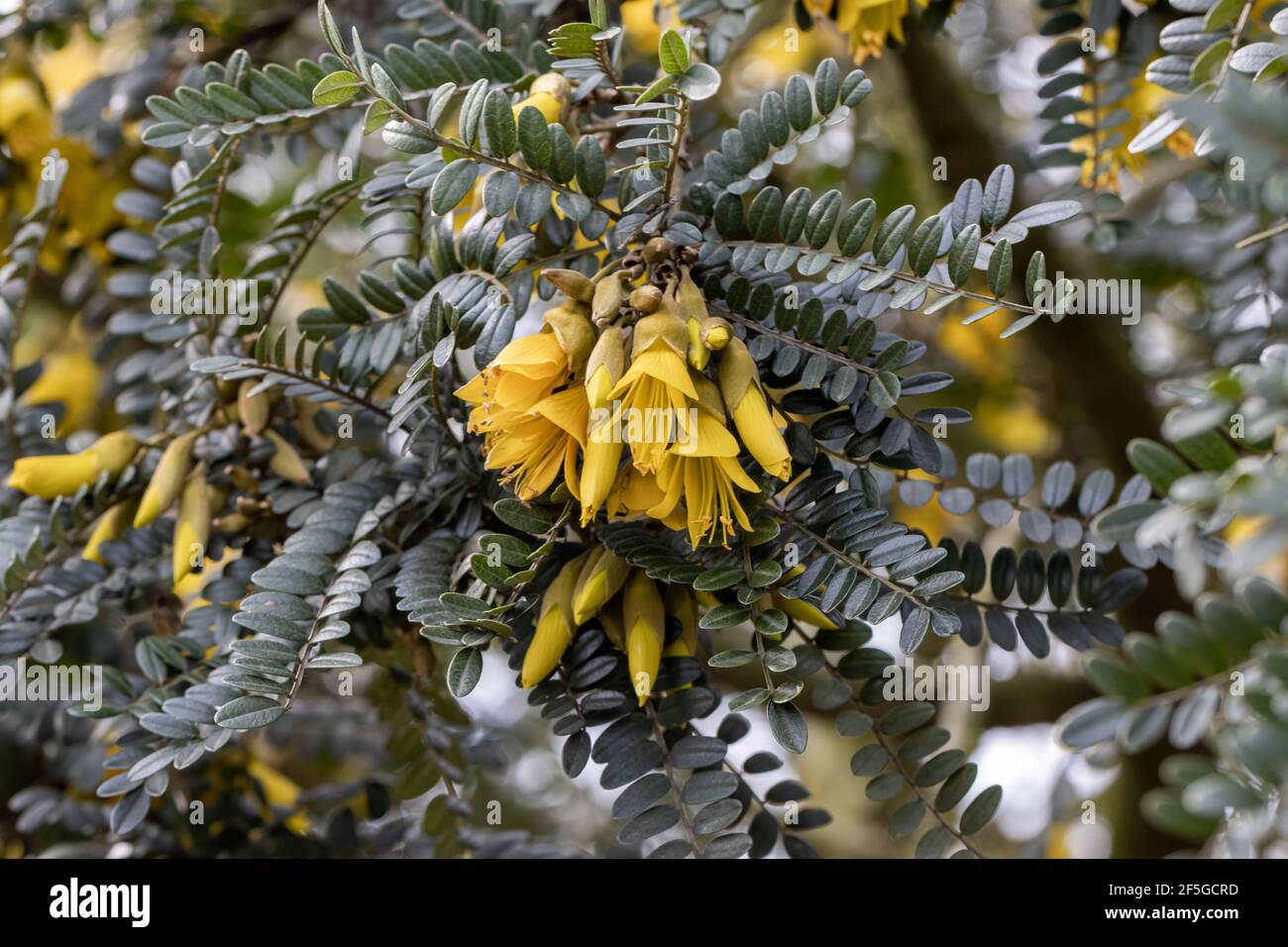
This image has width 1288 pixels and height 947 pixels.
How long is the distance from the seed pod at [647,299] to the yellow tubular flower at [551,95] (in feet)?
0.54

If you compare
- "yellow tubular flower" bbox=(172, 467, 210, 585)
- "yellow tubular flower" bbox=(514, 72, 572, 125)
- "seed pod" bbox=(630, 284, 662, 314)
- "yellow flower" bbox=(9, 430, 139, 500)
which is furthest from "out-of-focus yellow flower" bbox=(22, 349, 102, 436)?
"seed pod" bbox=(630, 284, 662, 314)

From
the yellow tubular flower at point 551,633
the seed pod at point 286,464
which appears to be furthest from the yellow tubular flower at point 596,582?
the seed pod at point 286,464

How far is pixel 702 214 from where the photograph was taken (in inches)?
27.9

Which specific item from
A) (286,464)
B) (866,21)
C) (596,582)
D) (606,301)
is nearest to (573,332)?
(606,301)

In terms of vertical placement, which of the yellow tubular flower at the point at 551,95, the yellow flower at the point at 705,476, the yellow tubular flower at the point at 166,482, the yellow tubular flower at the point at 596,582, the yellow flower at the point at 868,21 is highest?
the yellow flower at the point at 868,21

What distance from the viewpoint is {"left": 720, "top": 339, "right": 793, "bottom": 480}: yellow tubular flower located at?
60cm

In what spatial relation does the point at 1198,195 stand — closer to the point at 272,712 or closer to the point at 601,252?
the point at 601,252

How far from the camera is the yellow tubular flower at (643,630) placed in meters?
0.65

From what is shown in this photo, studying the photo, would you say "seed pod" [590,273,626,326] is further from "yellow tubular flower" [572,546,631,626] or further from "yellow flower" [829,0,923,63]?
"yellow flower" [829,0,923,63]

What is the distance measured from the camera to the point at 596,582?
2.12ft

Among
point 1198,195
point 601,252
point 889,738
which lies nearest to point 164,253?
point 601,252

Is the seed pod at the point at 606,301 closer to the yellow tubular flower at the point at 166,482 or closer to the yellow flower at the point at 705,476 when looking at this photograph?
the yellow flower at the point at 705,476

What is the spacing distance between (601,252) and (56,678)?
0.57 meters

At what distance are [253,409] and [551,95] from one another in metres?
0.33
